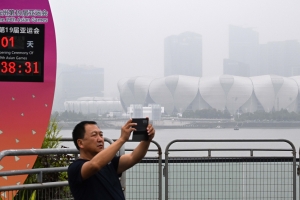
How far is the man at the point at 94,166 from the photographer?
223 centimetres

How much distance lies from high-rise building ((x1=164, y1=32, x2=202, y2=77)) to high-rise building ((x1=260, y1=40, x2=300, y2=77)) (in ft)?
3.02

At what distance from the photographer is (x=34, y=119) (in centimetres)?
606

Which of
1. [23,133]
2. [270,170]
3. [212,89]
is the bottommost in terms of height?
[270,170]

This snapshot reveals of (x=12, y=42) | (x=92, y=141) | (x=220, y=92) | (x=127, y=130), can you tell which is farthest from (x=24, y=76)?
(x=127, y=130)

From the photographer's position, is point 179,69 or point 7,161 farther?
point 179,69

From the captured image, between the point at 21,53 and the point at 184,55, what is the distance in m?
2.92

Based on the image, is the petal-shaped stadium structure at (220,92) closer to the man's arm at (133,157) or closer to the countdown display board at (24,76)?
the countdown display board at (24,76)

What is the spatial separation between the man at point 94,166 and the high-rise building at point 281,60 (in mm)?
5846

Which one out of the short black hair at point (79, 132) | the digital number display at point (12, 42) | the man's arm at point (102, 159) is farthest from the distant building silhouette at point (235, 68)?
the man's arm at point (102, 159)

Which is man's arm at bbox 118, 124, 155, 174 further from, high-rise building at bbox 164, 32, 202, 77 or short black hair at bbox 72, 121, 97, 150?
high-rise building at bbox 164, 32, 202, 77

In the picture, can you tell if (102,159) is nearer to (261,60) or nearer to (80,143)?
(80,143)

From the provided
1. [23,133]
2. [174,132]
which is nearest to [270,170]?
[174,132]

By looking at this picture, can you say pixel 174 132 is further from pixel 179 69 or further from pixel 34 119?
pixel 34 119

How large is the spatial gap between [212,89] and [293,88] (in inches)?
43.9
